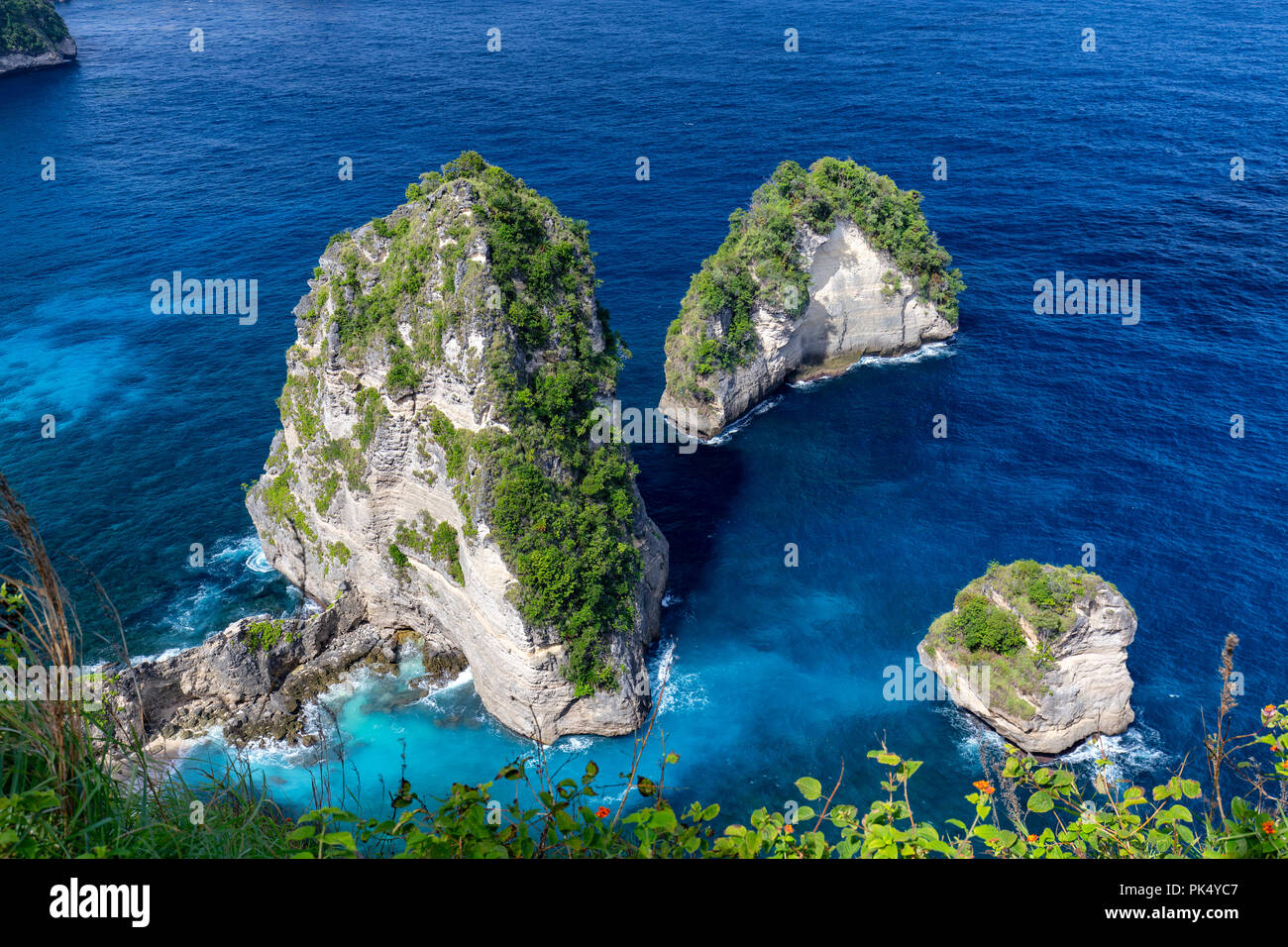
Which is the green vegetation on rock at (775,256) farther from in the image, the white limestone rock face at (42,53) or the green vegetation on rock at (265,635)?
the white limestone rock face at (42,53)

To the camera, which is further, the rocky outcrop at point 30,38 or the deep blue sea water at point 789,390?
the rocky outcrop at point 30,38

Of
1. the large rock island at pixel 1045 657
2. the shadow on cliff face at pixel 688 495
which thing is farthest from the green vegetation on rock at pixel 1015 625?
the shadow on cliff face at pixel 688 495

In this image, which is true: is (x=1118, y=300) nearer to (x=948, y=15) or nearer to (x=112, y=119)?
(x=948, y=15)

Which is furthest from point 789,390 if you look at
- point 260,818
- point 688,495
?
point 260,818

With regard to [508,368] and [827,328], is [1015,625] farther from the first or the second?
[827,328]

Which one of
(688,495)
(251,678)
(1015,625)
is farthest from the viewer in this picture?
(688,495)

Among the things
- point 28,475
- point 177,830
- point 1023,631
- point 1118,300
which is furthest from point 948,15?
point 177,830
